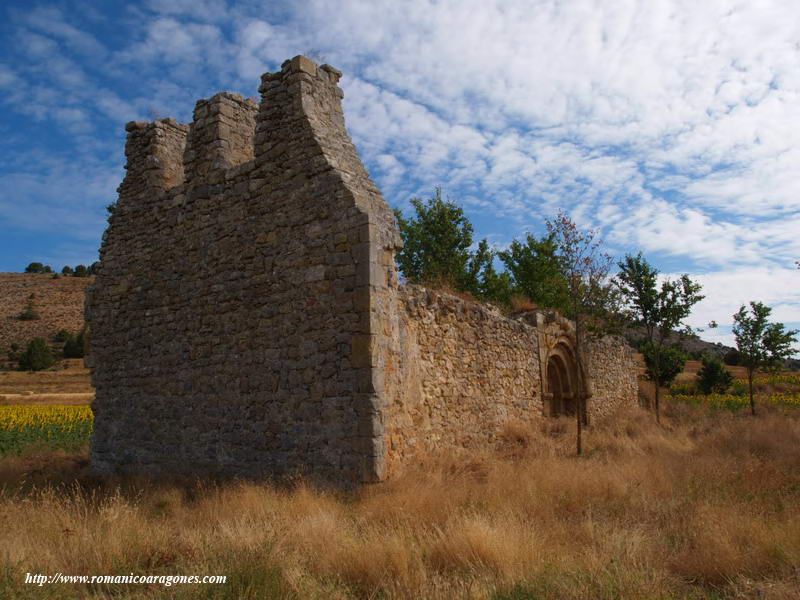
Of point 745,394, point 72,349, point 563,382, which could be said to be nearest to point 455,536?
point 563,382

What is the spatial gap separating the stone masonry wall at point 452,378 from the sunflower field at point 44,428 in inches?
400

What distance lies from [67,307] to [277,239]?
6014 centimetres

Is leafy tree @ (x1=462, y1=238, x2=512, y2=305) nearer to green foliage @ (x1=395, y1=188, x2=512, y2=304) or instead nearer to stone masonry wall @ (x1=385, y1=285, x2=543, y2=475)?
green foliage @ (x1=395, y1=188, x2=512, y2=304)

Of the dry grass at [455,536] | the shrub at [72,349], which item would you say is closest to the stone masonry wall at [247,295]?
the dry grass at [455,536]

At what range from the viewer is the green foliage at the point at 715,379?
31234 millimetres

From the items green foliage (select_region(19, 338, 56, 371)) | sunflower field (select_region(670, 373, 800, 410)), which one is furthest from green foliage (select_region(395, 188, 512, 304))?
green foliage (select_region(19, 338, 56, 371))

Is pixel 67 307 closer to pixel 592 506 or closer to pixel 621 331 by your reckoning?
pixel 621 331

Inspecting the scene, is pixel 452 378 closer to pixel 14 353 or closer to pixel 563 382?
pixel 563 382

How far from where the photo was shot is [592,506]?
6559mm

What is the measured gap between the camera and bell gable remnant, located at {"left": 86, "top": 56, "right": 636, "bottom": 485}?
7.46 meters

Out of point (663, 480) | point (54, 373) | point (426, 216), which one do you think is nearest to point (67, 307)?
point (54, 373)

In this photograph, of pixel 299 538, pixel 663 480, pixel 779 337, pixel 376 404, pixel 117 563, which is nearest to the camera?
pixel 117 563

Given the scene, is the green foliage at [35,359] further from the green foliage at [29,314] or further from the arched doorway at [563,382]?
the arched doorway at [563,382]

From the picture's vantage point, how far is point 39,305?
58.3m
